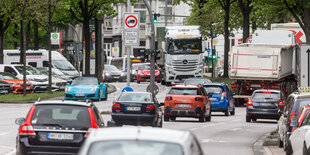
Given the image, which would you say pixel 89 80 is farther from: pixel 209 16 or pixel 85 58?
pixel 209 16

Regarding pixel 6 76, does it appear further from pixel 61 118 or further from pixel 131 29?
pixel 61 118

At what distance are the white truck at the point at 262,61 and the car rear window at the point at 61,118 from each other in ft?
97.3

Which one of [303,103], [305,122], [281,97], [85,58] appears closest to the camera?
[305,122]

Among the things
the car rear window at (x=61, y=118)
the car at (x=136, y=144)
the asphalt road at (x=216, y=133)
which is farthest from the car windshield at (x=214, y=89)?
the car at (x=136, y=144)

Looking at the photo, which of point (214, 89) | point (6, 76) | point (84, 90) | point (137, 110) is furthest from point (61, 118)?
point (6, 76)

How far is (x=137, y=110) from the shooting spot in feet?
87.0

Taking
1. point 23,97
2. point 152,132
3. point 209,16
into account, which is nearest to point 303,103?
point 152,132

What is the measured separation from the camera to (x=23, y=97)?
45.5m

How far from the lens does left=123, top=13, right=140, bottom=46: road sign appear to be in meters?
34.2

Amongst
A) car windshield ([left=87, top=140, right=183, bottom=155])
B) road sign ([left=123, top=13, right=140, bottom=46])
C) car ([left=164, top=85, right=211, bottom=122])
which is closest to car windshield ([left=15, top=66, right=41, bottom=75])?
road sign ([left=123, top=13, right=140, bottom=46])

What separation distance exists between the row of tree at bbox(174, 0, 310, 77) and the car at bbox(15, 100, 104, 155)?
98.9ft

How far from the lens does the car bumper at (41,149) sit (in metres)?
Answer: 13.9

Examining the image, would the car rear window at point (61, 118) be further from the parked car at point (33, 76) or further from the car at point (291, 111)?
the parked car at point (33, 76)

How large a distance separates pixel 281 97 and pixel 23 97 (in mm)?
16383
